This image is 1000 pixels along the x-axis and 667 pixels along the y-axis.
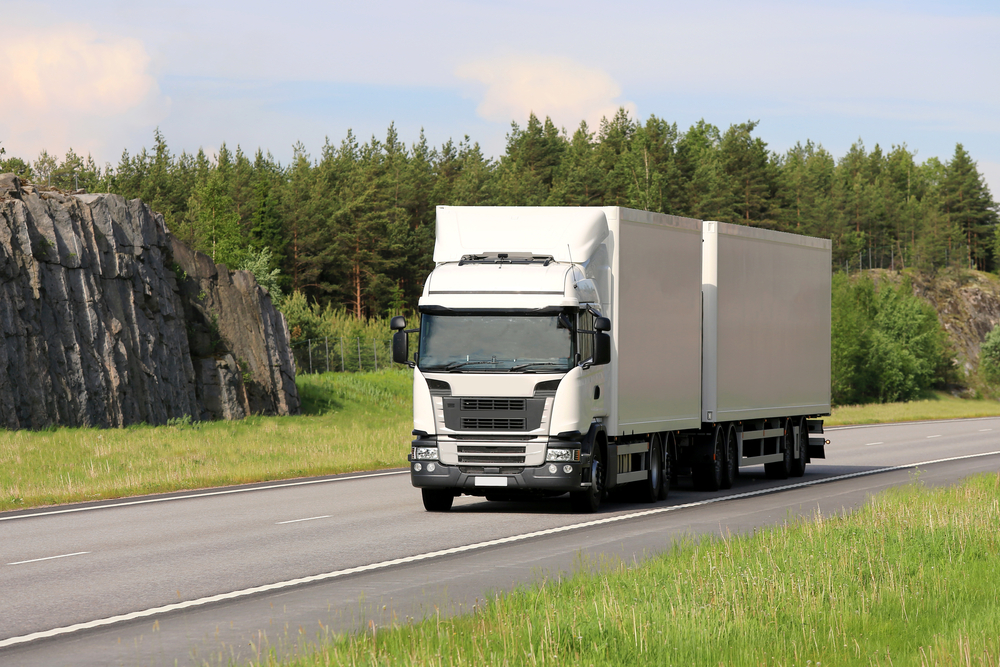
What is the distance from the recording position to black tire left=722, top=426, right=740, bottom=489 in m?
21.9

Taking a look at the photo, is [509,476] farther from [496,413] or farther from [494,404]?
[494,404]

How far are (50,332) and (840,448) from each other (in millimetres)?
23289

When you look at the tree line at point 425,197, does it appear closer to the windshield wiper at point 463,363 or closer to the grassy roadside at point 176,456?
the grassy roadside at point 176,456

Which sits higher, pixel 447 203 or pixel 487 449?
pixel 447 203

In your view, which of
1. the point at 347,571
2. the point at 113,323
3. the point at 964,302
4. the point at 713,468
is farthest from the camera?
the point at 964,302

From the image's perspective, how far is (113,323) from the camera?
40.9 m

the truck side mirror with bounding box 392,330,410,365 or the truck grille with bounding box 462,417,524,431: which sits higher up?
the truck side mirror with bounding box 392,330,410,365

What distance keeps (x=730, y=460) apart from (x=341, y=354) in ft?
176

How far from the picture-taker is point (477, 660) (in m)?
7.04

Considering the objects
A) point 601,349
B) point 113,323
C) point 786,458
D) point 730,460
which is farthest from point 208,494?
point 113,323

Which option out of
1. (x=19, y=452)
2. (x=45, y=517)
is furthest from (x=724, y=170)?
(x=45, y=517)

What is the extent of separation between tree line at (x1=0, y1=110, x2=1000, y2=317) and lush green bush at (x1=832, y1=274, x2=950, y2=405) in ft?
36.0

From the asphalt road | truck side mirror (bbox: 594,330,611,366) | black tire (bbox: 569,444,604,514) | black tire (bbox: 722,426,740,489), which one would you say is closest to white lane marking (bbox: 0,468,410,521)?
the asphalt road

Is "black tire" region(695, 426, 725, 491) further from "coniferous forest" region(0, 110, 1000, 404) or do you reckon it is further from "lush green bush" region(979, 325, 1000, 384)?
"lush green bush" region(979, 325, 1000, 384)
